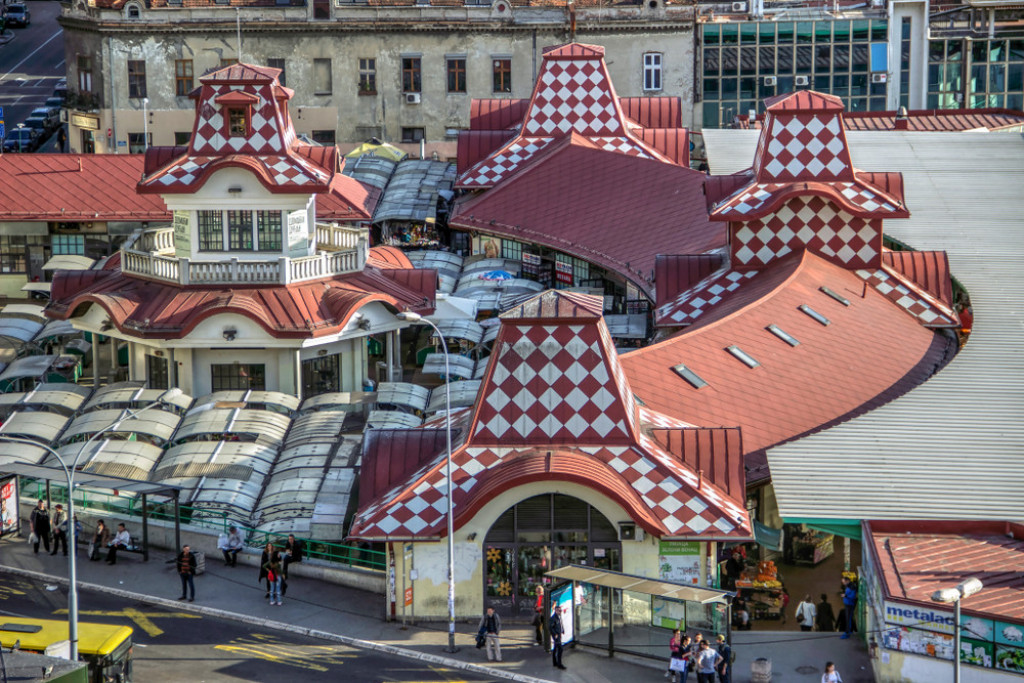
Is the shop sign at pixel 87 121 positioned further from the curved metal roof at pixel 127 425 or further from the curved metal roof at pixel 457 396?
the curved metal roof at pixel 127 425

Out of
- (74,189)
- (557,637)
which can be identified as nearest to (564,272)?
(74,189)

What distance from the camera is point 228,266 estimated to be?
243ft

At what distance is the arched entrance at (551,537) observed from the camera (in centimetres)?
5469

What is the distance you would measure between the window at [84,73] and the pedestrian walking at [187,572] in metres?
67.0

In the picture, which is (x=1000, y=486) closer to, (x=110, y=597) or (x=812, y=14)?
(x=110, y=597)

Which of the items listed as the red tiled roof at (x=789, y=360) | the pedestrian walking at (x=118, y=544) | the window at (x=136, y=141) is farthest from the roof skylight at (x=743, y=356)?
the window at (x=136, y=141)

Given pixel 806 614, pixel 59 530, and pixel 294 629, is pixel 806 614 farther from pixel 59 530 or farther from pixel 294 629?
pixel 59 530

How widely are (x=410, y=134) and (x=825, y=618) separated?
6893cm

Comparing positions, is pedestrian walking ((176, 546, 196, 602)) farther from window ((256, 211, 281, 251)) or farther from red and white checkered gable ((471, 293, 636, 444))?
window ((256, 211, 281, 251))

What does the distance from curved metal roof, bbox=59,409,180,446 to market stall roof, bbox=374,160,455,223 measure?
28583 millimetres

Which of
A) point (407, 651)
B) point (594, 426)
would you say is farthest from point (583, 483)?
point (407, 651)

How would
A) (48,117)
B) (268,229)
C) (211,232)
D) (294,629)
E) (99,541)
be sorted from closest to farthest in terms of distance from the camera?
(294,629) < (99,541) < (211,232) < (268,229) < (48,117)

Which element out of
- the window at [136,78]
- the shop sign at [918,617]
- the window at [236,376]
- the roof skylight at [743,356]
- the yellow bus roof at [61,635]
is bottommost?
the yellow bus roof at [61,635]

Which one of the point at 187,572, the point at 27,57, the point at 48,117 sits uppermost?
the point at 27,57
